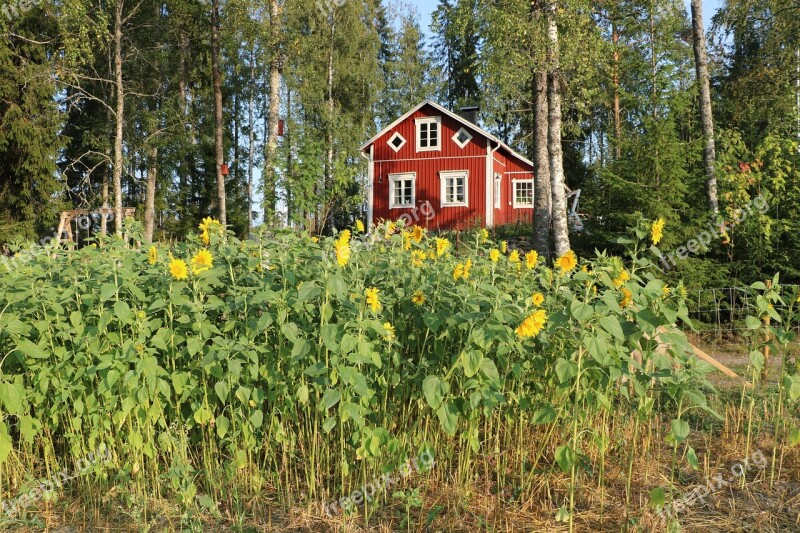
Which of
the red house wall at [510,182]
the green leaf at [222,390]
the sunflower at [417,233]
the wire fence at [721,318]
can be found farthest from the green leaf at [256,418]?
the red house wall at [510,182]

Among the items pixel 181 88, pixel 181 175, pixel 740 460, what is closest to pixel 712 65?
pixel 181 88

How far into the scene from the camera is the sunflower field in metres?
2.54

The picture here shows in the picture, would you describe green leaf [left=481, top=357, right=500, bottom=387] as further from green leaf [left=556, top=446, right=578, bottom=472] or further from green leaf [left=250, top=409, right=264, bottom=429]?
green leaf [left=250, top=409, right=264, bottom=429]

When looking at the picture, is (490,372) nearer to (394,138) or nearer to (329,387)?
(329,387)

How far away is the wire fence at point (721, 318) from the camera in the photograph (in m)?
8.06

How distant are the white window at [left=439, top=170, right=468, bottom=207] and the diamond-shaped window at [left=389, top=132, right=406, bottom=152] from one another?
5.74 ft

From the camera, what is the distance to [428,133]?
22609 mm

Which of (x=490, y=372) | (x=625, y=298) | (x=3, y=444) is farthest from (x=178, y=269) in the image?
(x=625, y=298)

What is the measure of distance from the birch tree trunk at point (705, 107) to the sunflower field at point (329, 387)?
7.39 metres

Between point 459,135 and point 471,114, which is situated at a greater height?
point 471,114

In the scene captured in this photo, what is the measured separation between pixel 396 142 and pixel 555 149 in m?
12.4

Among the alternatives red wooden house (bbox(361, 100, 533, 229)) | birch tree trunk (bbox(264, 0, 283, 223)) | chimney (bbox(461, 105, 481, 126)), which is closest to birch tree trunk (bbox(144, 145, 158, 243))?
red wooden house (bbox(361, 100, 533, 229))

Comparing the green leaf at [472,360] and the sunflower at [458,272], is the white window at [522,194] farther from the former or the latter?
the green leaf at [472,360]

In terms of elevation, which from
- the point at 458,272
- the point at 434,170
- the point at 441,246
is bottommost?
the point at 458,272
